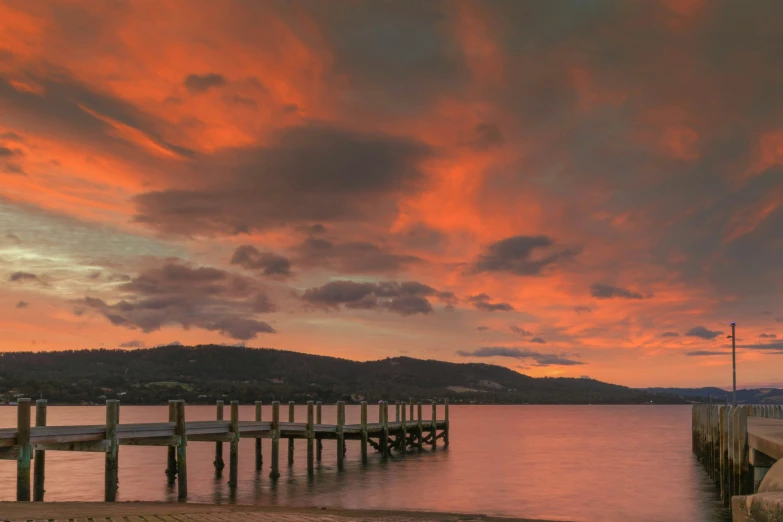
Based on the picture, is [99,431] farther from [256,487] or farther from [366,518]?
[366,518]

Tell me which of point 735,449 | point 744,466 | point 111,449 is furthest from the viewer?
point 111,449

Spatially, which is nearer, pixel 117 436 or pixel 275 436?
pixel 117 436

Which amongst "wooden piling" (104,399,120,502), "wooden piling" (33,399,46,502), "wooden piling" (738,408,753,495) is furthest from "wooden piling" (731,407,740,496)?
"wooden piling" (33,399,46,502)

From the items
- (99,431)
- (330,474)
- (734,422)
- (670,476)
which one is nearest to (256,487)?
(330,474)

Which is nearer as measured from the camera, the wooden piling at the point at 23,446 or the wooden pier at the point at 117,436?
the wooden piling at the point at 23,446

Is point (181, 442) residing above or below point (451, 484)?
above

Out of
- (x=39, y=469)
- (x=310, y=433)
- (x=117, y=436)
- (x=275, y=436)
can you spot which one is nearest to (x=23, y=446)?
(x=117, y=436)

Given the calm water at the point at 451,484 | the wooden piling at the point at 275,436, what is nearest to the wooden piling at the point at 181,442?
the calm water at the point at 451,484

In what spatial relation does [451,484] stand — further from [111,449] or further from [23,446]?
[23,446]

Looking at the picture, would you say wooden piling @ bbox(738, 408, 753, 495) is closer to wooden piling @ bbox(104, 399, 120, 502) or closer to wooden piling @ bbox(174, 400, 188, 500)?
wooden piling @ bbox(174, 400, 188, 500)

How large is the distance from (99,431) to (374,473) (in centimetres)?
2055

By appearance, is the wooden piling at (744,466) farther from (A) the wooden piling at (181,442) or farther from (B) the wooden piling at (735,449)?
(A) the wooden piling at (181,442)

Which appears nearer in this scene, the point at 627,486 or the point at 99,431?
the point at 99,431

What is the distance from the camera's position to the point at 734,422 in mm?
24109
